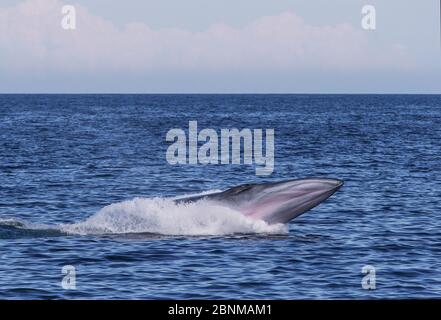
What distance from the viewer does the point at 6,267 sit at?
1036 inches

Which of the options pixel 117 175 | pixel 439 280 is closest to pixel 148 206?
pixel 439 280

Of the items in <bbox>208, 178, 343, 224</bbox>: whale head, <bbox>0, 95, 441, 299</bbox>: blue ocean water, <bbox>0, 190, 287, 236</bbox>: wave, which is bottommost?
<bbox>0, 95, 441, 299</bbox>: blue ocean water

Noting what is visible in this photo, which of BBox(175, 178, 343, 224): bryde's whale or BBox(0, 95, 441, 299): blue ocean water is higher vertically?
BBox(175, 178, 343, 224): bryde's whale

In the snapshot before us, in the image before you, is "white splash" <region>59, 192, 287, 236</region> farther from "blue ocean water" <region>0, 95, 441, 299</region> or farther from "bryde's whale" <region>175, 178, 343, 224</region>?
"bryde's whale" <region>175, 178, 343, 224</region>

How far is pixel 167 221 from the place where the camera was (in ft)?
108

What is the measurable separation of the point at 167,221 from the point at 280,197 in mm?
5162

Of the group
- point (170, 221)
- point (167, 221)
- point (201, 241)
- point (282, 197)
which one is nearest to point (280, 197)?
point (282, 197)

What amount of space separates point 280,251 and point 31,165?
42.8 metres

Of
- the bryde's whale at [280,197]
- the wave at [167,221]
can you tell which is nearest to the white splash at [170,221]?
the wave at [167,221]

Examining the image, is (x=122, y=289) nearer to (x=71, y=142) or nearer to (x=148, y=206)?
(x=148, y=206)

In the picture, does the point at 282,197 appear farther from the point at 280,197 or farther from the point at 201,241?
the point at 201,241

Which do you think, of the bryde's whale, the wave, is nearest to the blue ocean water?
the wave

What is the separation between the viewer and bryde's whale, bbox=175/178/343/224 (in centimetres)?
3006

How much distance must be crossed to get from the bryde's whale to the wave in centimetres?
41
